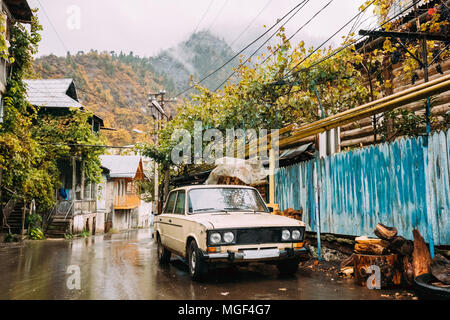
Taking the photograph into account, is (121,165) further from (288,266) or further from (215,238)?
(215,238)

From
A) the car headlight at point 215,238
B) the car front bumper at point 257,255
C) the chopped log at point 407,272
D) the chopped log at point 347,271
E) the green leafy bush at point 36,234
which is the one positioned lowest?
the green leafy bush at point 36,234

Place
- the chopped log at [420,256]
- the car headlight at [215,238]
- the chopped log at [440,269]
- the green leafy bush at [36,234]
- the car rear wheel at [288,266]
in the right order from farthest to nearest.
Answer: the green leafy bush at [36,234] < the car rear wheel at [288,266] < the car headlight at [215,238] < the chopped log at [420,256] < the chopped log at [440,269]

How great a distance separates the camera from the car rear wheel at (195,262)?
234 inches

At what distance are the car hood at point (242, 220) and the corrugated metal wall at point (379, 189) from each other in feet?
4.74

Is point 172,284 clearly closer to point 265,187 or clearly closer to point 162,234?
point 162,234

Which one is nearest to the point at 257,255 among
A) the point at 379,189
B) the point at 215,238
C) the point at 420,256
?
the point at 215,238

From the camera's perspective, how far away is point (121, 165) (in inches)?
1500

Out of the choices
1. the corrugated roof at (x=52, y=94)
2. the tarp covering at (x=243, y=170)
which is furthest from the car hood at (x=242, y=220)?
the corrugated roof at (x=52, y=94)

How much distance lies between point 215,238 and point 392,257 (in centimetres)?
272

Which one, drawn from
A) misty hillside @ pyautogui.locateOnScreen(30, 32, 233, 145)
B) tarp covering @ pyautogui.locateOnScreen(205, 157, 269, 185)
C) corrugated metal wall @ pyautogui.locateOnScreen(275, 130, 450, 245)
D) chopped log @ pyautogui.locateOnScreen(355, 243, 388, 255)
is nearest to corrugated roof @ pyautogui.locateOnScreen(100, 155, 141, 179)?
misty hillside @ pyautogui.locateOnScreen(30, 32, 233, 145)

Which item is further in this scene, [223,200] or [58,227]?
[58,227]

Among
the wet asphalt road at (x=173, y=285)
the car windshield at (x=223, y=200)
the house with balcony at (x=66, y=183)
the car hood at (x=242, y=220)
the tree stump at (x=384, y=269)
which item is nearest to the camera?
the wet asphalt road at (x=173, y=285)

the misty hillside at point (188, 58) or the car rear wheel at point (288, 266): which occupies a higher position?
the misty hillside at point (188, 58)

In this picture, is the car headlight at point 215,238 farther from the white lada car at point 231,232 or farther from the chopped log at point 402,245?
the chopped log at point 402,245
